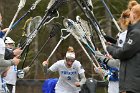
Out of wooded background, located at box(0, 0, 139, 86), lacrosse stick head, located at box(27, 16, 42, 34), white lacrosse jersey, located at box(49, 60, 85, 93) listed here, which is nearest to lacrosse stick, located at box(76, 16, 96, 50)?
lacrosse stick head, located at box(27, 16, 42, 34)

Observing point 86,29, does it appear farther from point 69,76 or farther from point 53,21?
point 53,21

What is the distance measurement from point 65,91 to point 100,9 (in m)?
13.2

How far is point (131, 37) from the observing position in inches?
262

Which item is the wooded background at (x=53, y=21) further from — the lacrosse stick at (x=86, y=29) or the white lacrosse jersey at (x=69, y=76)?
the lacrosse stick at (x=86, y=29)

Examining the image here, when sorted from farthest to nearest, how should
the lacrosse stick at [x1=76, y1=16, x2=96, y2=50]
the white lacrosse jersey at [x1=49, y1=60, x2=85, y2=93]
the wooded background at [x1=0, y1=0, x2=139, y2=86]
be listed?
the wooded background at [x1=0, y1=0, x2=139, y2=86] < the white lacrosse jersey at [x1=49, y1=60, x2=85, y2=93] < the lacrosse stick at [x1=76, y1=16, x2=96, y2=50]

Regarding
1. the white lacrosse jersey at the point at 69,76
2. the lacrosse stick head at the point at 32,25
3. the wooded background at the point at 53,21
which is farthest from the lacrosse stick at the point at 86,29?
the wooded background at the point at 53,21

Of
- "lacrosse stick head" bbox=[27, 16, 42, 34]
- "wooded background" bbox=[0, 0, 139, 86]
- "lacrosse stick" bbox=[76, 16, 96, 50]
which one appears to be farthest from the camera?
"wooded background" bbox=[0, 0, 139, 86]

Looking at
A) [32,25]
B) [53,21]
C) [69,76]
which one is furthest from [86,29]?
[53,21]

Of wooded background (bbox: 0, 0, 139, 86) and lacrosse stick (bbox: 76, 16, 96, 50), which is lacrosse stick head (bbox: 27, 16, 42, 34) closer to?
lacrosse stick (bbox: 76, 16, 96, 50)

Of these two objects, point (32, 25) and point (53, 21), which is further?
point (53, 21)

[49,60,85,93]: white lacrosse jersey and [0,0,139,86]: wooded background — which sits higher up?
[0,0,139,86]: wooded background

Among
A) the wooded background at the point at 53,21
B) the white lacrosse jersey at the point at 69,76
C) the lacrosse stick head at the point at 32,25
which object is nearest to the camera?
the lacrosse stick head at the point at 32,25

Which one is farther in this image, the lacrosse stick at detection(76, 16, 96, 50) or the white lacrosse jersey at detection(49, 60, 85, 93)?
the white lacrosse jersey at detection(49, 60, 85, 93)

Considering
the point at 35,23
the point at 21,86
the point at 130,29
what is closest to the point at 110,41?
the point at 130,29
